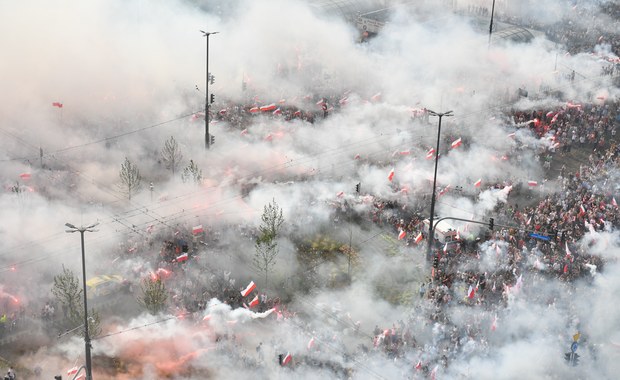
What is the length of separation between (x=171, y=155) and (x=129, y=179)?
417 centimetres

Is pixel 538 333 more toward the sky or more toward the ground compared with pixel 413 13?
more toward the ground

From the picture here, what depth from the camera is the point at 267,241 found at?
35375 millimetres

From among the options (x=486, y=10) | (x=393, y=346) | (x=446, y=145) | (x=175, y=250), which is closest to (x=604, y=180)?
(x=446, y=145)

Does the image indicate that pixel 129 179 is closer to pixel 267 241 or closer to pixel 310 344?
pixel 267 241

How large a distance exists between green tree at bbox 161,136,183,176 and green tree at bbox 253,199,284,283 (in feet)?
25.5

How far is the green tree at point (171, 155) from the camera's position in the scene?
4406 cm

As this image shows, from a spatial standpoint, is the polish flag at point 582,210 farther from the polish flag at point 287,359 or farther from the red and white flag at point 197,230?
the polish flag at point 287,359

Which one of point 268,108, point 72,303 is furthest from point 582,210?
point 72,303

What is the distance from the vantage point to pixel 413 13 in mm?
63031

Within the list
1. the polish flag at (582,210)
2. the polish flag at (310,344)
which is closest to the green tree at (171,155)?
the polish flag at (310,344)

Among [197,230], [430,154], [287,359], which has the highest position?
[430,154]

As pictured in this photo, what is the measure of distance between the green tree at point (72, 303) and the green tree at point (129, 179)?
8.63 meters

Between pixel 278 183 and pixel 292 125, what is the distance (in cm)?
782

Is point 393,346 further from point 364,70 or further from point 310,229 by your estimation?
point 364,70
